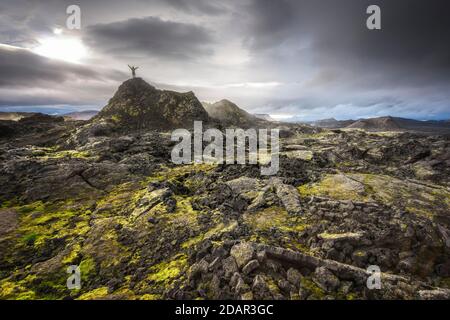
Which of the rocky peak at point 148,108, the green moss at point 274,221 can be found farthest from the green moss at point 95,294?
the rocky peak at point 148,108

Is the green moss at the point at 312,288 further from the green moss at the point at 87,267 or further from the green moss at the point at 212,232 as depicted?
the green moss at the point at 87,267

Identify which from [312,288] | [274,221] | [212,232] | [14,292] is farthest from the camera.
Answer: [274,221]

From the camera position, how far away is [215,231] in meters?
17.0

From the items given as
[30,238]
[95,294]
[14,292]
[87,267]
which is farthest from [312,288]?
[30,238]

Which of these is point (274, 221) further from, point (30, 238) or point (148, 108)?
point (148, 108)

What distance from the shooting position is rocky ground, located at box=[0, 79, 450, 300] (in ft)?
41.3

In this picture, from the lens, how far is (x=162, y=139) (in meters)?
41.2

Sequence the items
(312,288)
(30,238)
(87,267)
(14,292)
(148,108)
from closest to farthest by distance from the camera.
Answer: (312,288) → (14,292) → (87,267) → (30,238) → (148,108)

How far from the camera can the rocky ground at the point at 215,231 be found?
496 inches

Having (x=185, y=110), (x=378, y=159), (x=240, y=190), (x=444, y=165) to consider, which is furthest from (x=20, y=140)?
(x=444, y=165)

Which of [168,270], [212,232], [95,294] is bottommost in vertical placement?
[95,294]

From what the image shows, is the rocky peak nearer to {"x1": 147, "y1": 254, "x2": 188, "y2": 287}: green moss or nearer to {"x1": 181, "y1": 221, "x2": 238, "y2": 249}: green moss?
{"x1": 181, "y1": 221, "x2": 238, "y2": 249}: green moss

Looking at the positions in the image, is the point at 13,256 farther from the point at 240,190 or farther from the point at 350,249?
the point at 350,249
